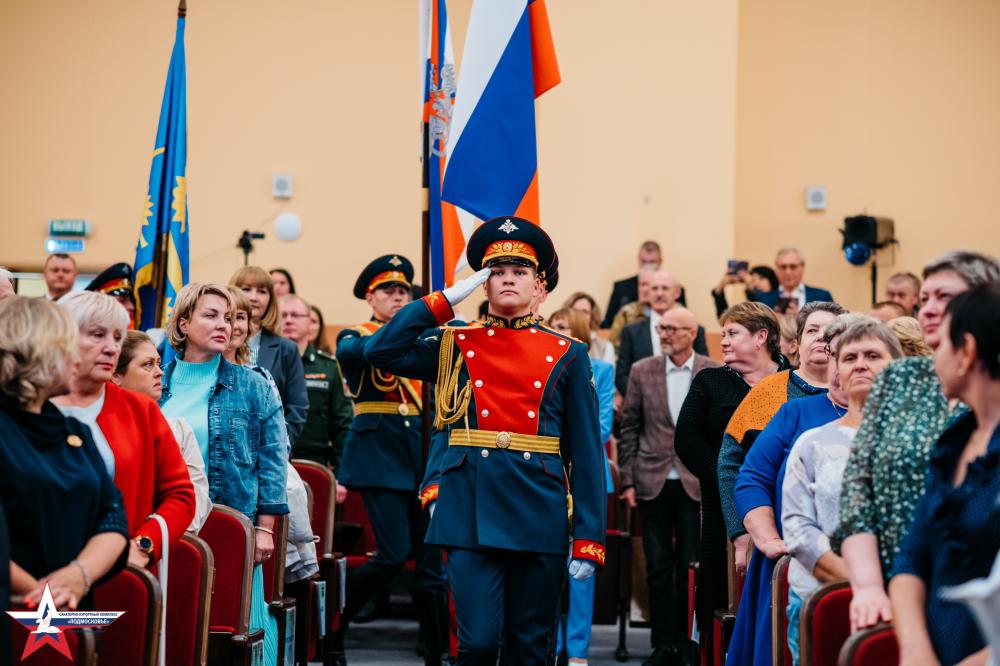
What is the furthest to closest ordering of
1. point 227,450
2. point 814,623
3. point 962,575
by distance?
point 227,450 < point 814,623 < point 962,575

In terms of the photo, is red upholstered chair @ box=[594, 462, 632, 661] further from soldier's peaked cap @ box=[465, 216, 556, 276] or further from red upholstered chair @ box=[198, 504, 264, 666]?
red upholstered chair @ box=[198, 504, 264, 666]

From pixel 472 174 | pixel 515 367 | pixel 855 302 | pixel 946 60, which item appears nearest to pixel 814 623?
pixel 515 367

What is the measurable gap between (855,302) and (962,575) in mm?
9014

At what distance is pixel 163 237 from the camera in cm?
626

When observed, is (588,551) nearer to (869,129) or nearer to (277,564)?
(277,564)

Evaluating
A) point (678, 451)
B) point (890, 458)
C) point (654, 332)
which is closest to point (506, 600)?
point (678, 451)

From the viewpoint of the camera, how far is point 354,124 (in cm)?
1115

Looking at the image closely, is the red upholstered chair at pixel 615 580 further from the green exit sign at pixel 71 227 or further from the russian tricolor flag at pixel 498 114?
the green exit sign at pixel 71 227

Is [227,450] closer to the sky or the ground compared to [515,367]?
closer to the ground

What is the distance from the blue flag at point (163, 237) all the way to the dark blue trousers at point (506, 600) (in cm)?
262

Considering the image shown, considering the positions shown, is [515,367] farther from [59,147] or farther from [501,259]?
[59,147]

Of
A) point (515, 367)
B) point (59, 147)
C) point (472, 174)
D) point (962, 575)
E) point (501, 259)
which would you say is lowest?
point (962, 575)

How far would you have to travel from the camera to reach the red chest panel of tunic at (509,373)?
13.4 ft

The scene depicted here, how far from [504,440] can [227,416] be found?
97cm
